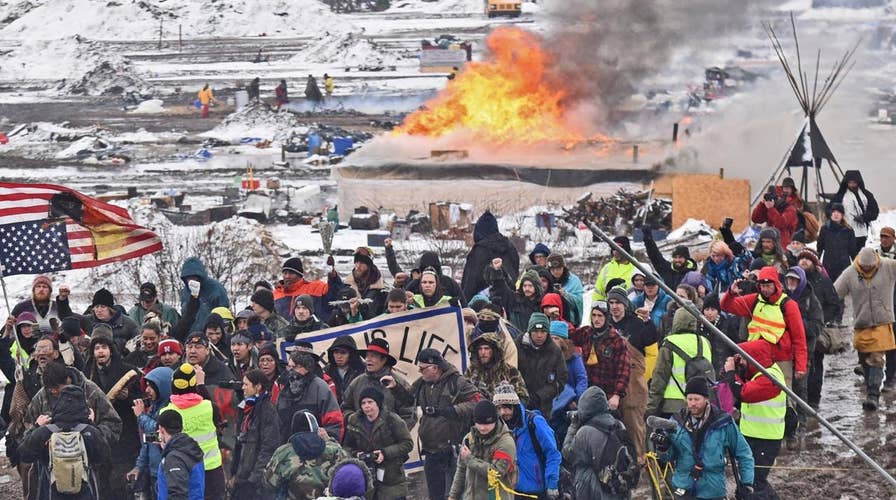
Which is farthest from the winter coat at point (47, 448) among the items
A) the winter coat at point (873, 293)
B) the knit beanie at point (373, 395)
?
the winter coat at point (873, 293)

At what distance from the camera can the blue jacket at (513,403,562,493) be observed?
29.5 feet

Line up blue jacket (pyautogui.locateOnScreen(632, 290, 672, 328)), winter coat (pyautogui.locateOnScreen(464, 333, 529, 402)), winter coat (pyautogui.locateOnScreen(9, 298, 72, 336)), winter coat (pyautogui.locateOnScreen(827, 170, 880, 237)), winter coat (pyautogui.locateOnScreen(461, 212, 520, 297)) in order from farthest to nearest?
winter coat (pyautogui.locateOnScreen(827, 170, 880, 237))
winter coat (pyautogui.locateOnScreen(461, 212, 520, 297))
winter coat (pyautogui.locateOnScreen(9, 298, 72, 336))
blue jacket (pyautogui.locateOnScreen(632, 290, 672, 328))
winter coat (pyautogui.locateOnScreen(464, 333, 529, 402))

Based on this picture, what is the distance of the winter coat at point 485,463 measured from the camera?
28.6 ft

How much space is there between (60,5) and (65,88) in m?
12.9

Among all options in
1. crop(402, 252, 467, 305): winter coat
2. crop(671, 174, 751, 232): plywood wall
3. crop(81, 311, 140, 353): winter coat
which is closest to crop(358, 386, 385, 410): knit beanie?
crop(402, 252, 467, 305): winter coat

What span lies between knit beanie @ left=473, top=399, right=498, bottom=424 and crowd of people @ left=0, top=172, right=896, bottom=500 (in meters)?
0.01

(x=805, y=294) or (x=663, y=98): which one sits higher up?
(x=805, y=294)

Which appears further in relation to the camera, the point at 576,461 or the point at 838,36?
the point at 838,36

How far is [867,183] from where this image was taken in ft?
103

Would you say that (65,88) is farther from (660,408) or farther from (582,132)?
(660,408)

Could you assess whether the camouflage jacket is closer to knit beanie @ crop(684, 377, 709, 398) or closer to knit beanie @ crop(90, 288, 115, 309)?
knit beanie @ crop(684, 377, 709, 398)

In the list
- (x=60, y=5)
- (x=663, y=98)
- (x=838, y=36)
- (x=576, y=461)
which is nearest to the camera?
(x=576, y=461)

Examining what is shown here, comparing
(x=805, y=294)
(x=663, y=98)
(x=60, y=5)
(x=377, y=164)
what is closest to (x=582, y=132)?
(x=377, y=164)

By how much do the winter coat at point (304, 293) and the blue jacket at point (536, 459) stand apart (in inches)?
157
